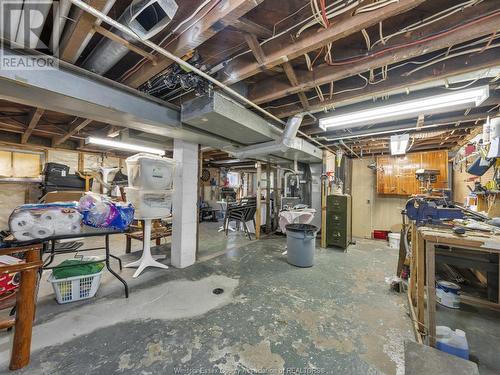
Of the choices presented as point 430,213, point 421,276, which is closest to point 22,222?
point 421,276

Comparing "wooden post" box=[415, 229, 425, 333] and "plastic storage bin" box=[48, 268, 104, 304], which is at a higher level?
"wooden post" box=[415, 229, 425, 333]

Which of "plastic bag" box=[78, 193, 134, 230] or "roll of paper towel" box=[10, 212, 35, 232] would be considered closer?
"roll of paper towel" box=[10, 212, 35, 232]

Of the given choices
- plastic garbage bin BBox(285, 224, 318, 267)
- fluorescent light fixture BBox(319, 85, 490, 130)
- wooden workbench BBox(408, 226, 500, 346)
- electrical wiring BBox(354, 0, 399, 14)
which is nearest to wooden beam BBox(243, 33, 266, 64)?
electrical wiring BBox(354, 0, 399, 14)

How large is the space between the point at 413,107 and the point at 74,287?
4422 millimetres

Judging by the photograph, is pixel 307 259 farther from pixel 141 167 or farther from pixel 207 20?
pixel 207 20

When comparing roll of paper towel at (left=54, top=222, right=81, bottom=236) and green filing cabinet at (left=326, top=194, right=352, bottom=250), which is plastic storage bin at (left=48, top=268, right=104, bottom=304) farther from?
green filing cabinet at (left=326, top=194, right=352, bottom=250)

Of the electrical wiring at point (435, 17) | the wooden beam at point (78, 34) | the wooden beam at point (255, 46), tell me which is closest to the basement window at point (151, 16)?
the wooden beam at point (78, 34)

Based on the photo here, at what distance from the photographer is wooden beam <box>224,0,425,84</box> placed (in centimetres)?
118

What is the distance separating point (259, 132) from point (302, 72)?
0.99 metres

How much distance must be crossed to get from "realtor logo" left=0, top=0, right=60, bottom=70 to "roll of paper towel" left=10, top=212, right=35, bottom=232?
1.12m

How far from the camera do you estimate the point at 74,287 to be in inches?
85.9

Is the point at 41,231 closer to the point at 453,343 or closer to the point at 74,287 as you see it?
the point at 74,287

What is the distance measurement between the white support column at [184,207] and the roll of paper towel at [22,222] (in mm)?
1668

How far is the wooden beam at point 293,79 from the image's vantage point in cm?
184
